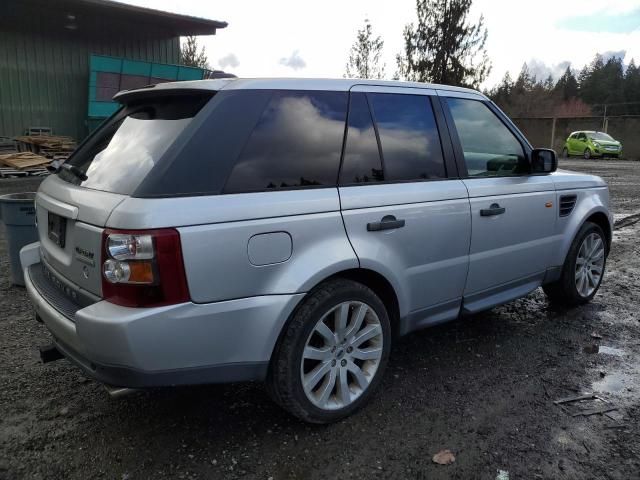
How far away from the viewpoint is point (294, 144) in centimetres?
266

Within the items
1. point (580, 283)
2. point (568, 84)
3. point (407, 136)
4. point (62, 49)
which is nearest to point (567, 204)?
point (580, 283)

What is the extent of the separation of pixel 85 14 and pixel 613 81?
193 feet

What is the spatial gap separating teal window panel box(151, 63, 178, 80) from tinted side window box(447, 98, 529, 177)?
496 inches

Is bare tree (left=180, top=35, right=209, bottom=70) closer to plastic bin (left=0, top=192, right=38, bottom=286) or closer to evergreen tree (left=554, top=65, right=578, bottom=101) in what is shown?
plastic bin (left=0, top=192, right=38, bottom=286)

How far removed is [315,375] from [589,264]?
3229 millimetres

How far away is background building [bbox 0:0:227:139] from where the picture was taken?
12766mm

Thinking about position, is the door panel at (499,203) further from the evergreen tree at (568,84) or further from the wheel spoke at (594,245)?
the evergreen tree at (568,84)

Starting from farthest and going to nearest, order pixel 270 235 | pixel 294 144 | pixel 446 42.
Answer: pixel 446 42 → pixel 294 144 → pixel 270 235

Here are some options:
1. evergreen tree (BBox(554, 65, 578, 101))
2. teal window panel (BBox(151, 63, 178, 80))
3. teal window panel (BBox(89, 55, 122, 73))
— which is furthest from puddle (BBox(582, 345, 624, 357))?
evergreen tree (BBox(554, 65, 578, 101))

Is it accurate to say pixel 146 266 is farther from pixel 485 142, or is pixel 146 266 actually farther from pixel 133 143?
pixel 485 142

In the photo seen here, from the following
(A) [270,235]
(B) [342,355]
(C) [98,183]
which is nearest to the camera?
(A) [270,235]

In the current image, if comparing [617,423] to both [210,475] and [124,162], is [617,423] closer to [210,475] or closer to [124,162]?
[210,475]

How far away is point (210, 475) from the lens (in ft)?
7.89

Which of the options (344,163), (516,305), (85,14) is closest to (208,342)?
(344,163)
